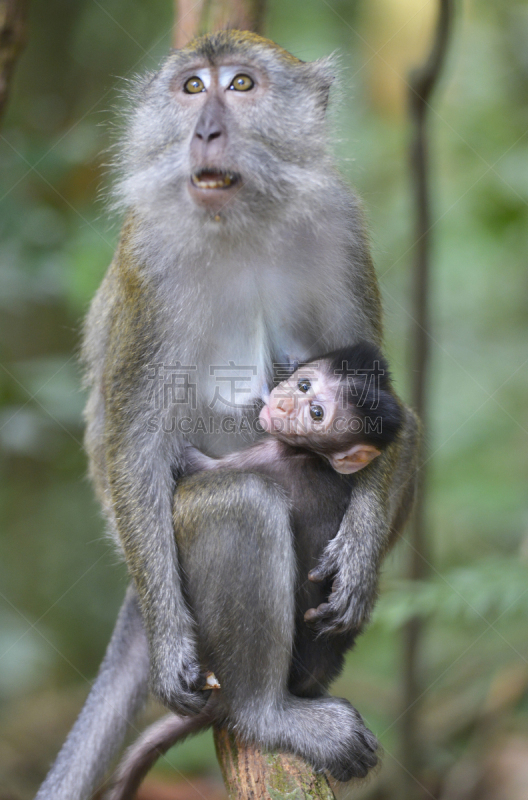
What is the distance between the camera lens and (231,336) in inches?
147

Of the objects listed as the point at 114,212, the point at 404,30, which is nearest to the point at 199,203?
the point at 114,212

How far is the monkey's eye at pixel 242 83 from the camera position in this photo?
3436 mm

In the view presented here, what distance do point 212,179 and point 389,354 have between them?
2135 millimetres

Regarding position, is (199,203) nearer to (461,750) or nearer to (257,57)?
(257,57)

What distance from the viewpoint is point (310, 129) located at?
3646 millimetres

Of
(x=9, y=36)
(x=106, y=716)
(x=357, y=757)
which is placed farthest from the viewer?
(x=9, y=36)

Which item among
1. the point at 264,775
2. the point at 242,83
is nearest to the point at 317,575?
the point at 264,775

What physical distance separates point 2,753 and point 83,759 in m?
3.32

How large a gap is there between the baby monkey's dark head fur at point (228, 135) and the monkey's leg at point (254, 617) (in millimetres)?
1308

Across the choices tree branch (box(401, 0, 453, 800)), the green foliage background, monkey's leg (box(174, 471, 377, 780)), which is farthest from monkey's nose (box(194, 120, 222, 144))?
tree branch (box(401, 0, 453, 800))

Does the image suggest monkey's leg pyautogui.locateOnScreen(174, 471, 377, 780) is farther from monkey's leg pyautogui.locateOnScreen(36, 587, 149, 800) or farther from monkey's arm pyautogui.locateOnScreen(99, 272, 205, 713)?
monkey's leg pyautogui.locateOnScreen(36, 587, 149, 800)

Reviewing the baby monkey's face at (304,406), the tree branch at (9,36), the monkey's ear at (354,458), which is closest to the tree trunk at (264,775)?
the monkey's ear at (354,458)

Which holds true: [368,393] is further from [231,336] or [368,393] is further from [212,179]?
[212,179]

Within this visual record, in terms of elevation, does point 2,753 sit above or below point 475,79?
below
